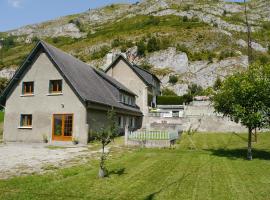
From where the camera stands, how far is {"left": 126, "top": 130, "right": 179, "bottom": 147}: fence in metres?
25.8

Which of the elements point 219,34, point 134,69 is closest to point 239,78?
point 134,69

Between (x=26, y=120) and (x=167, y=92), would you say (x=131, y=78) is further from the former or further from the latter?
(x=167, y=92)

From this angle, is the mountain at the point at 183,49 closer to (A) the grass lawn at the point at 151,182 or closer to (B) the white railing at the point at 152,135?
(B) the white railing at the point at 152,135

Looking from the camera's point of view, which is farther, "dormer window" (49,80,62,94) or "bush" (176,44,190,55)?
"bush" (176,44,190,55)

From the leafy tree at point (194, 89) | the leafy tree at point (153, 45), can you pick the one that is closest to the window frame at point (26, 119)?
the leafy tree at point (194, 89)

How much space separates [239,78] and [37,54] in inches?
772

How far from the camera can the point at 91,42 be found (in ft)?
428

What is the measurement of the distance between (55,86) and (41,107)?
2.41 m

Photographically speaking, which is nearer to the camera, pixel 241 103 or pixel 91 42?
pixel 241 103

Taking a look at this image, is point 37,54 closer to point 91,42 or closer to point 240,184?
point 240,184

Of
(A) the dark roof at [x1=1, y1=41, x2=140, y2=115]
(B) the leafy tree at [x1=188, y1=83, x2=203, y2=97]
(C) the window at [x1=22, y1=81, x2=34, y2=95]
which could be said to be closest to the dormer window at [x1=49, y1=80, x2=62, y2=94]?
(A) the dark roof at [x1=1, y1=41, x2=140, y2=115]

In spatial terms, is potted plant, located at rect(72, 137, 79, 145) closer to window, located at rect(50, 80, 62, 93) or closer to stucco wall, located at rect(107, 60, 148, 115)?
window, located at rect(50, 80, 62, 93)

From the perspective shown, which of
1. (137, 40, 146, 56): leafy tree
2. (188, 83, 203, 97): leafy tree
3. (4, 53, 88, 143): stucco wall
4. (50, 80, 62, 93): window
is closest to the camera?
(4, 53, 88, 143): stucco wall

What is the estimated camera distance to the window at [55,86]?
30.0 metres
